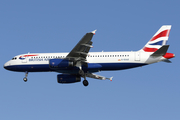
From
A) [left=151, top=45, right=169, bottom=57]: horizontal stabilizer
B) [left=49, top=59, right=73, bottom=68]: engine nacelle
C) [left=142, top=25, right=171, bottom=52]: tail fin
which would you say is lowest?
[left=49, top=59, right=73, bottom=68]: engine nacelle

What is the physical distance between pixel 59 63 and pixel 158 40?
14476 millimetres

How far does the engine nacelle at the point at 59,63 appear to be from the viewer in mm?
45406

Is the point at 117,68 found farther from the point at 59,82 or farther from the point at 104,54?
the point at 59,82

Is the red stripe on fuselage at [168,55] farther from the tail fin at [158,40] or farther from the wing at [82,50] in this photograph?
the wing at [82,50]

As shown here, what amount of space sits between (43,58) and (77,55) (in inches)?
228

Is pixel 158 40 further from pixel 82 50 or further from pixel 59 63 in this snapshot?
pixel 59 63

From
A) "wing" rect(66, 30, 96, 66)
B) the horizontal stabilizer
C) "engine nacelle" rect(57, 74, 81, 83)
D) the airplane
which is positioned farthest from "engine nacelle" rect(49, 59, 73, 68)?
the horizontal stabilizer

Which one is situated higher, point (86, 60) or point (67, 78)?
point (86, 60)

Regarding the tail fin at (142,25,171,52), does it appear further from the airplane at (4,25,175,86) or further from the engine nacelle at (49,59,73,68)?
the engine nacelle at (49,59,73,68)

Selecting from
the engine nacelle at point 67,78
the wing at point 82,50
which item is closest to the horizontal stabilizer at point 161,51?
the wing at point 82,50

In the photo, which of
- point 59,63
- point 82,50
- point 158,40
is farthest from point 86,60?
point 158,40

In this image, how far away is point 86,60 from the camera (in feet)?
154

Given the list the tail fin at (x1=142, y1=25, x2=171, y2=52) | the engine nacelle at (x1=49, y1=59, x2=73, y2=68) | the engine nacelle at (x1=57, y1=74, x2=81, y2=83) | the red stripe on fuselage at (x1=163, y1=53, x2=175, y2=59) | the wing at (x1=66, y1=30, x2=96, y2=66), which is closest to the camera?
the wing at (x1=66, y1=30, x2=96, y2=66)

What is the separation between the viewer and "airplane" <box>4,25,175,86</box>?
45.5 metres
